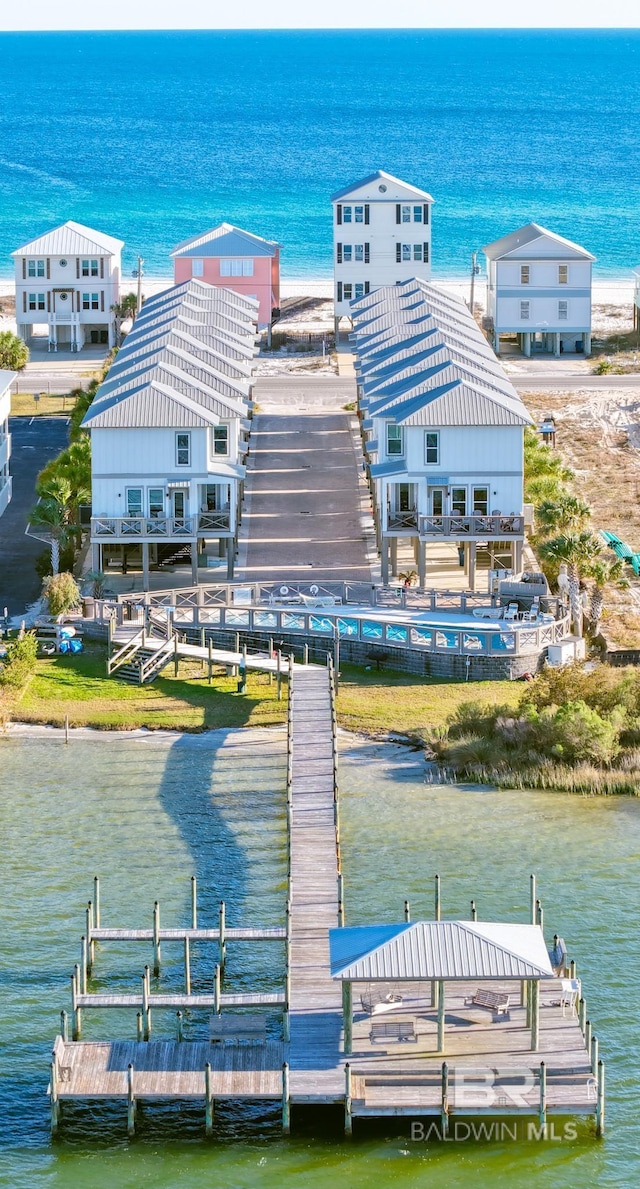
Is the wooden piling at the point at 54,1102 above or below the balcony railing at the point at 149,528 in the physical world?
below

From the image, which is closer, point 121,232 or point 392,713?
point 392,713

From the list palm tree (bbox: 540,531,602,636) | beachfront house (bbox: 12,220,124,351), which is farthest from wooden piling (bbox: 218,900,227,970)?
beachfront house (bbox: 12,220,124,351)

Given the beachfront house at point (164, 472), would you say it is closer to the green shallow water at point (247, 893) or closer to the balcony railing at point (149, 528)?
the balcony railing at point (149, 528)

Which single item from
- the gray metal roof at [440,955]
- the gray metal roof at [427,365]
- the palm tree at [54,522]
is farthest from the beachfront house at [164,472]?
the gray metal roof at [440,955]

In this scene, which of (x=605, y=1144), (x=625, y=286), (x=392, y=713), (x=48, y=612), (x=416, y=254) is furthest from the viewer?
(x=625, y=286)

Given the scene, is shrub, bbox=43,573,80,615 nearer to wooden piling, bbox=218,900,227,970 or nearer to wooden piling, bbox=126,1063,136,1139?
wooden piling, bbox=218,900,227,970

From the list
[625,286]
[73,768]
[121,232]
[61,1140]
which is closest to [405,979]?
[61,1140]

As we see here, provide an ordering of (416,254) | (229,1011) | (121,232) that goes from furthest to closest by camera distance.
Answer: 1. (121,232)
2. (416,254)
3. (229,1011)

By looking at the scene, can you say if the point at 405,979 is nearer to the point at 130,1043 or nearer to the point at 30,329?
the point at 130,1043
